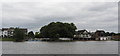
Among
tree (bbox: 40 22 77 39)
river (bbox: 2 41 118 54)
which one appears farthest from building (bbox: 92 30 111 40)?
river (bbox: 2 41 118 54)

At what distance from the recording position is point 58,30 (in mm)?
109688

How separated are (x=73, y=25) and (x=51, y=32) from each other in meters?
15.2

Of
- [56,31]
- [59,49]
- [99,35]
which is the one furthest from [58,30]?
[59,49]

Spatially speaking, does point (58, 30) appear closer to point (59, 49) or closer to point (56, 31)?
point (56, 31)

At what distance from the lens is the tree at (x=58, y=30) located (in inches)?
4310

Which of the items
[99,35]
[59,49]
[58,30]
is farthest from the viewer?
[99,35]

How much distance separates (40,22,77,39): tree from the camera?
109 m

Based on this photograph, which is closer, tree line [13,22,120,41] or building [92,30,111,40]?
tree line [13,22,120,41]

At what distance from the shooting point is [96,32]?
149125 mm

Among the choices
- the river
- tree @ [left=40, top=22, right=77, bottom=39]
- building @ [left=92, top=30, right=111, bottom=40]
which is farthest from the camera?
building @ [left=92, top=30, right=111, bottom=40]

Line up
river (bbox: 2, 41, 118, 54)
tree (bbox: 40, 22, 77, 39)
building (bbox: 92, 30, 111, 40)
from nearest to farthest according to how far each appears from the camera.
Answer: river (bbox: 2, 41, 118, 54) → tree (bbox: 40, 22, 77, 39) → building (bbox: 92, 30, 111, 40)

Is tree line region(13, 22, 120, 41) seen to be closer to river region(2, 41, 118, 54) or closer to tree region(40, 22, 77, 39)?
tree region(40, 22, 77, 39)

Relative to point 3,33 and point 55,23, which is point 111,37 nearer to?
point 55,23

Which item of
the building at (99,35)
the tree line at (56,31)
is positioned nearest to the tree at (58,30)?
the tree line at (56,31)
